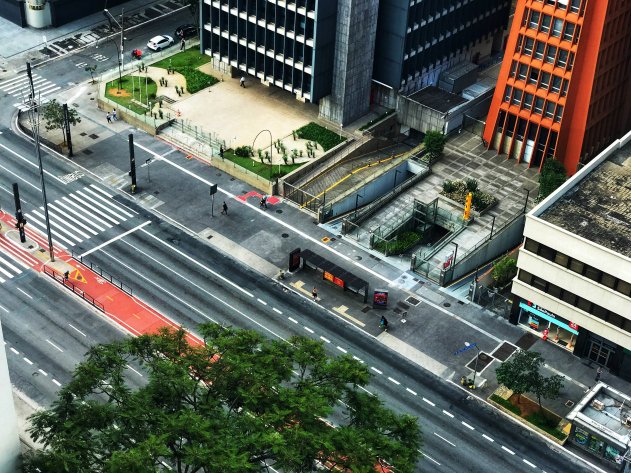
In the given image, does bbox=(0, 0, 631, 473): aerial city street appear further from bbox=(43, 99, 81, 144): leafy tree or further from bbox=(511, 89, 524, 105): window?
bbox=(511, 89, 524, 105): window

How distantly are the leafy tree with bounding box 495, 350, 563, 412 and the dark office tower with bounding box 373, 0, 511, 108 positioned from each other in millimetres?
54294

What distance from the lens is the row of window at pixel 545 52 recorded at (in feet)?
419

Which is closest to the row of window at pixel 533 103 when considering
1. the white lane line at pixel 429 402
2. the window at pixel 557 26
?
the window at pixel 557 26

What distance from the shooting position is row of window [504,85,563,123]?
432ft

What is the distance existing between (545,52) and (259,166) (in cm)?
3816

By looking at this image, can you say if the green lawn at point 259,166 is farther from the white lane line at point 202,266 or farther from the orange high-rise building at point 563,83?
the orange high-rise building at point 563,83

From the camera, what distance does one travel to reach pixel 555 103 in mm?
131250

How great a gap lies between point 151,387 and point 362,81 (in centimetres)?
7687

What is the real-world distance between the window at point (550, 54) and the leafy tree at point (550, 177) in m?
12.1

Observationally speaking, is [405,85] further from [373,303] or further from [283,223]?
[373,303]

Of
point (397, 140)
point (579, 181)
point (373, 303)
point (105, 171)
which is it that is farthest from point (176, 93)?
point (579, 181)

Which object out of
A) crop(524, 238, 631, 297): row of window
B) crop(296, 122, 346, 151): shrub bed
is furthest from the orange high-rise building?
crop(524, 238, 631, 297): row of window

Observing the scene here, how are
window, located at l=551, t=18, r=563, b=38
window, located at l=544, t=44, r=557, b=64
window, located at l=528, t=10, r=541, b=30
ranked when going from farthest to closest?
window, located at l=544, t=44, r=557, b=64, window, located at l=528, t=10, r=541, b=30, window, located at l=551, t=18, r=563, b=38

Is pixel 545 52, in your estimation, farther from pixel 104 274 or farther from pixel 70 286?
pixel 70 286
